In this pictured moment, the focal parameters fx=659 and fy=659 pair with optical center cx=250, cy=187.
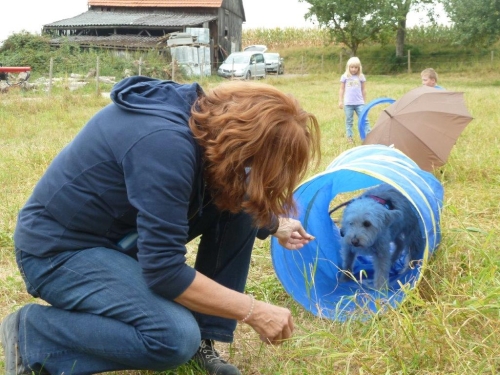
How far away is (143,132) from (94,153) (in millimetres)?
245

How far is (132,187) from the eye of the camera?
7.05 ft

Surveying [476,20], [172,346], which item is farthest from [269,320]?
[476,20]

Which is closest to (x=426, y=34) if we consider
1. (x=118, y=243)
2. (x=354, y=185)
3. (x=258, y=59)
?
(x=258, y=59)

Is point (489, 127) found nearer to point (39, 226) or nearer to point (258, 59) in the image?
point (39, 226)

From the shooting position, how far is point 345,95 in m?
10.1

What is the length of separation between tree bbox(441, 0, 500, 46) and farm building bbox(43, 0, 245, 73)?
1186 cm

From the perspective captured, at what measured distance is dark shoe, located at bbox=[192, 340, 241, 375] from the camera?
2662 mm

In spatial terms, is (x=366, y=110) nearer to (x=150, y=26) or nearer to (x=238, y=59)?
(x=238, y=59)

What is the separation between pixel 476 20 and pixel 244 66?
32.8ft

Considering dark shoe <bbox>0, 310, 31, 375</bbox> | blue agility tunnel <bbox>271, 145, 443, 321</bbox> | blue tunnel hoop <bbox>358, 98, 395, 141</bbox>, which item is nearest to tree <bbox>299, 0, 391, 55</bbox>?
blue tunnel hoop <bbox>358, 98, 395, 141</bbox>

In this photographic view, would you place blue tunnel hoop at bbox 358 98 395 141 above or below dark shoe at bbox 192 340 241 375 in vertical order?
above

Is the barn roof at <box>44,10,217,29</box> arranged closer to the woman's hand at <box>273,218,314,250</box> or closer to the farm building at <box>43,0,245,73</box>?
the farm building at <box>43,0,245,73</box>

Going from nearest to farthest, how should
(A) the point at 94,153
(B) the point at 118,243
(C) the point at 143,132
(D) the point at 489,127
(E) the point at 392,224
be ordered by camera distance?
(C) the point at 143,132 < (A) the point at 94,153 < (B) the point at 118,243 < (E) the point at 392,224 < (D) the point at 489,127

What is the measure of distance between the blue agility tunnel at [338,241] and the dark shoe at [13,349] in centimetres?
129
